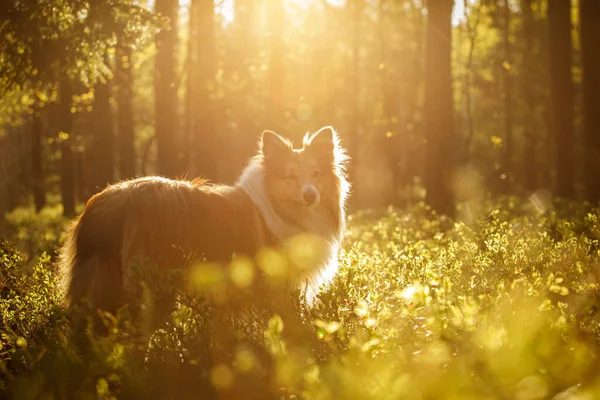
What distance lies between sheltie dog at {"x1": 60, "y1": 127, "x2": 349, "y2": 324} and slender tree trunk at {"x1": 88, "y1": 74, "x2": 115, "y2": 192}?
12.1 m

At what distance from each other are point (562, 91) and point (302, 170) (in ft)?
33.7

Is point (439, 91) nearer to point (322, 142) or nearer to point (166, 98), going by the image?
point (166, 98)

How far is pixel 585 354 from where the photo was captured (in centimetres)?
436

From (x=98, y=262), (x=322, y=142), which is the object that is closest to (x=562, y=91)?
(x=322, y=142)

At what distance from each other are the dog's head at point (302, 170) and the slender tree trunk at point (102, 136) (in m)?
12.1

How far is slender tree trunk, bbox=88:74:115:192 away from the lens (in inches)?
756

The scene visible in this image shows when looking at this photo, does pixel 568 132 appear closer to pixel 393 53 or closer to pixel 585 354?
pixel 585 354

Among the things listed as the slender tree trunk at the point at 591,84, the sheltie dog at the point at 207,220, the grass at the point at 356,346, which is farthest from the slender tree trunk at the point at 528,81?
the grass at the point at 356,346

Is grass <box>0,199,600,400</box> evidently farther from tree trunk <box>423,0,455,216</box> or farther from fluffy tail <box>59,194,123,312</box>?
tree trunk <box>423,0,455,216</box>

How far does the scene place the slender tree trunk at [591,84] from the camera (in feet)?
51.8

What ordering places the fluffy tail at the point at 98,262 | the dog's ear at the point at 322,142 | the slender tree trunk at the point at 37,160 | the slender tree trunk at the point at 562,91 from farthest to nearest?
the slender tree trunk at the point at 37,160 → the slender tree trunk at the point at 562,91 → the dog's ear at the point at 322,142 → the fluffy tail at the point at 98,262

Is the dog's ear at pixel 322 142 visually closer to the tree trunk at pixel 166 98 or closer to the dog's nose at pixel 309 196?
the dog's nose at pixel 309 196

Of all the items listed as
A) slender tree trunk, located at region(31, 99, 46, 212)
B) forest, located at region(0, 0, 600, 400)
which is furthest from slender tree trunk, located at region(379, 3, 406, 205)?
slender tree trunk, located at region(31, 99, 46, 212)

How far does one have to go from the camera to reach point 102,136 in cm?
1997
